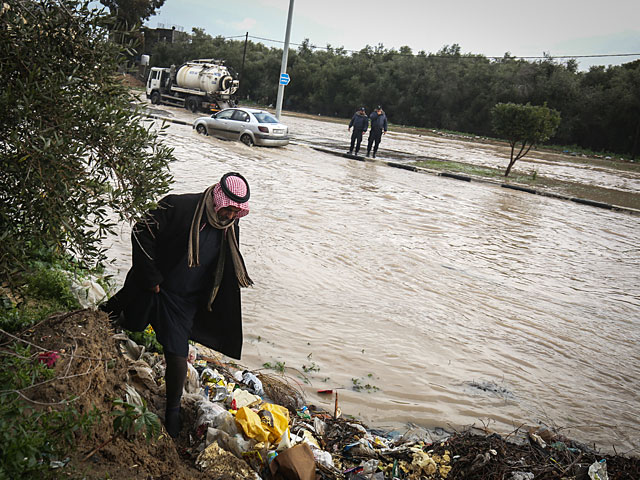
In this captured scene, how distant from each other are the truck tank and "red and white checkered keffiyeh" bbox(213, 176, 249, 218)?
3084 cm

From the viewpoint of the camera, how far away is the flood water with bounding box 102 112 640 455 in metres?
5.07

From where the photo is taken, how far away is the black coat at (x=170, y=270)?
3418 millimetres

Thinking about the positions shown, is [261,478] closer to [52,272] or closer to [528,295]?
[52,272]

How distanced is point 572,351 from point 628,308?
2226 millimetres

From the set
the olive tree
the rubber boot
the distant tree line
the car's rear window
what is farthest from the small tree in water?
the distant tree line

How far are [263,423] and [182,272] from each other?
1.08m

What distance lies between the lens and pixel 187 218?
3535 mm

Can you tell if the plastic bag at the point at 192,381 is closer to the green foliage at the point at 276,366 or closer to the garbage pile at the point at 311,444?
the garbage pile at the point at 311,444

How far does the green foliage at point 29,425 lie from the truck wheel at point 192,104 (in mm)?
32312

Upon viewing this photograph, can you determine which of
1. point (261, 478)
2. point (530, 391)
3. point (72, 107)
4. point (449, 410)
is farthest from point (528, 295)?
point (72, 107)

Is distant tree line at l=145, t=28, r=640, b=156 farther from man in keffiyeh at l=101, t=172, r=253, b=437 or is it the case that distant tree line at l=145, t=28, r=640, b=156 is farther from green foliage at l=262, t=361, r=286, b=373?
man in keffiyeh at l=101, t=172, r=253, b=437

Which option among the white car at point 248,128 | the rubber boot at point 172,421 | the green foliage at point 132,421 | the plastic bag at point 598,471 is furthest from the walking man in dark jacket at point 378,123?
the green foliage at point 132,421

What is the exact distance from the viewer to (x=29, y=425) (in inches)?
96.4

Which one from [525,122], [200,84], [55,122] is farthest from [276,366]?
[200,84]
